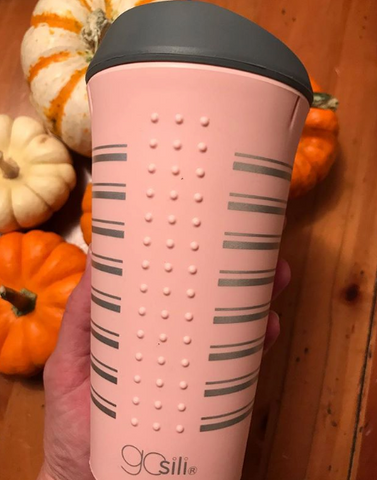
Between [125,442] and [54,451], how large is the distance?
310 mm

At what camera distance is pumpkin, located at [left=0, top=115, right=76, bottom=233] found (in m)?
0.78

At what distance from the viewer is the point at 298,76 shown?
378mm

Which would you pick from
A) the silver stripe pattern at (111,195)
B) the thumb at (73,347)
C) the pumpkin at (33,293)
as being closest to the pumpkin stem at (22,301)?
the pumpkin at (33,293)

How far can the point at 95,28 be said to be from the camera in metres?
0.75

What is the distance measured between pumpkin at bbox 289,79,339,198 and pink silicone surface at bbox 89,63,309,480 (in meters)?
0.36

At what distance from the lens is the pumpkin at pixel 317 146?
76 cm

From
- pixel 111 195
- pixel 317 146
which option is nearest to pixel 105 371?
pixel 111 195

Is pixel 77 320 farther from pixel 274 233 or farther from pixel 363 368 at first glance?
pixel 363 368

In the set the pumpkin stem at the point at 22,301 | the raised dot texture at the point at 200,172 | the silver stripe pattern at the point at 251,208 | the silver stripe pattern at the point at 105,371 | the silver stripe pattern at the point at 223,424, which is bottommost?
the pumpkin stem at the point at 22,301

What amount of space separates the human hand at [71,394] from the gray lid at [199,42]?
1.05 ft

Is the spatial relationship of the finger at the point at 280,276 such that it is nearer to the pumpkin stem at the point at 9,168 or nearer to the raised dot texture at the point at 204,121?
the raised dot texture at the point at 204,121

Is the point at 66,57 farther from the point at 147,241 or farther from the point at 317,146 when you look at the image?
the point at 147,241

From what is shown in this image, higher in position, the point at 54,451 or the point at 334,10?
the point at 334,10

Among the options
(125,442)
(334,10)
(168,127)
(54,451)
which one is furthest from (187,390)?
(334,10)
